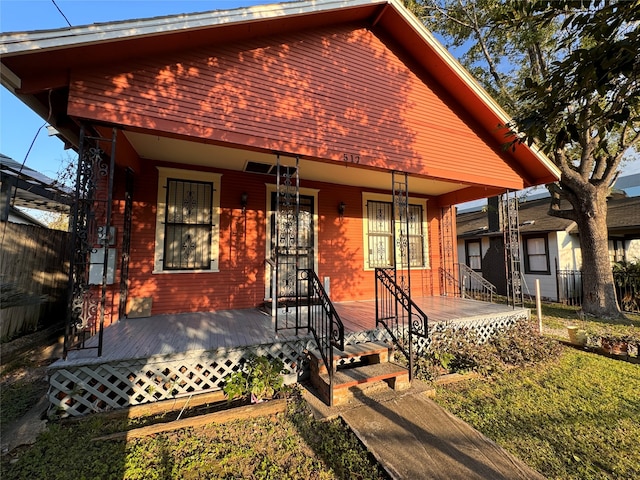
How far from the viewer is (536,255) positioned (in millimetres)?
14133

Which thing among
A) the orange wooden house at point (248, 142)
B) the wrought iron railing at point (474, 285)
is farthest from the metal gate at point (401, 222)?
the wrought iron railing at point (474, 285)

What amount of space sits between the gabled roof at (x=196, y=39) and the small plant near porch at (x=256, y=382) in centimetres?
416

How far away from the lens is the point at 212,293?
6.59 metres

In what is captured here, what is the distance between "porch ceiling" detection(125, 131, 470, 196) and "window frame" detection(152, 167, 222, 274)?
0.25 meters

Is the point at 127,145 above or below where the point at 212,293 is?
above

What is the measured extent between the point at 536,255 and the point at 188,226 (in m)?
15.6

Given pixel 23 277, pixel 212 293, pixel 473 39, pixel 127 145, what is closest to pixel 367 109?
pixel 127 145

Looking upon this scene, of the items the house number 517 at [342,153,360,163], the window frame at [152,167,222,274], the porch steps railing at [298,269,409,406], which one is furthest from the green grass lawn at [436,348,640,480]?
the window frame at [152,167,222,274]

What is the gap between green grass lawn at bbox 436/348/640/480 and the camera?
2.93m

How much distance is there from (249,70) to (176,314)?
5034 millimetres

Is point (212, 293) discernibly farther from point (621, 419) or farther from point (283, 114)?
point (621, 419)

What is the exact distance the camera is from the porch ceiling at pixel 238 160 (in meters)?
5.33

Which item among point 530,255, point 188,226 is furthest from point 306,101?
point 530,255

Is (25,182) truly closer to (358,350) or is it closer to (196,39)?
(196,39)
